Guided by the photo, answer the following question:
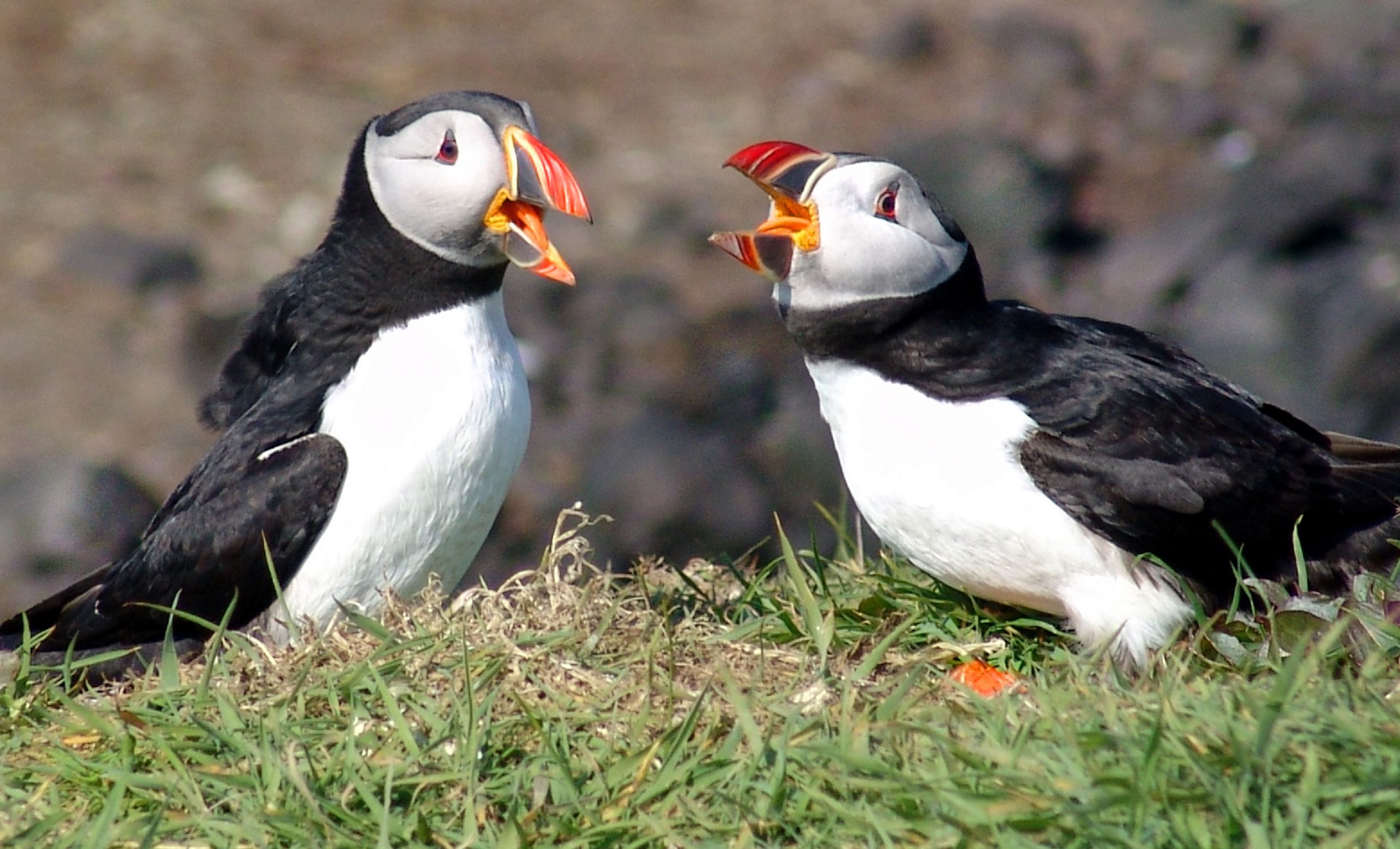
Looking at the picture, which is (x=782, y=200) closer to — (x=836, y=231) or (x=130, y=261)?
(x=836, y=231)

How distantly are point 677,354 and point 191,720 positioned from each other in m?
7.48

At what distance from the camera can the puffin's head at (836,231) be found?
4.40 meters

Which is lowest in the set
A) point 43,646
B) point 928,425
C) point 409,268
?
point 43,646

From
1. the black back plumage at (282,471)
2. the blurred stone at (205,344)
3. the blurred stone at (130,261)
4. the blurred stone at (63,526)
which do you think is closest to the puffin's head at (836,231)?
the black back plumage at (282,471)

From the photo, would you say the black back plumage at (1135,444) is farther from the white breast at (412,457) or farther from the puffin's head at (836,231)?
the white breast at (412,457)

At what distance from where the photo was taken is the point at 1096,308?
1195 centimetres

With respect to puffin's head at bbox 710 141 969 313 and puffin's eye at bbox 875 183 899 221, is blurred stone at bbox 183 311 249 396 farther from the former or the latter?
puffin's eye at bbox 875 183 899 221

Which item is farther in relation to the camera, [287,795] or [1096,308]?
[1096,308]

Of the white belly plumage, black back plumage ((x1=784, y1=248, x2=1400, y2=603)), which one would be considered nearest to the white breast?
black back plumage ((x1=784, y1=248, x2=1400, y2=603))

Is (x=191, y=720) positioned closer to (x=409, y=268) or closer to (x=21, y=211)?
(x=409, y=268)

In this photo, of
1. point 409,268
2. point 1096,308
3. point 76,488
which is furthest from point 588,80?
point 409,268

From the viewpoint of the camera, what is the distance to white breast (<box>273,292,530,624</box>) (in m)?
4.50

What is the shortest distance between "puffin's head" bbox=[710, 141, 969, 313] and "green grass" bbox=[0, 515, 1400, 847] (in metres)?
0.79

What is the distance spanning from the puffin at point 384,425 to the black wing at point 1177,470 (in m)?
1.35
